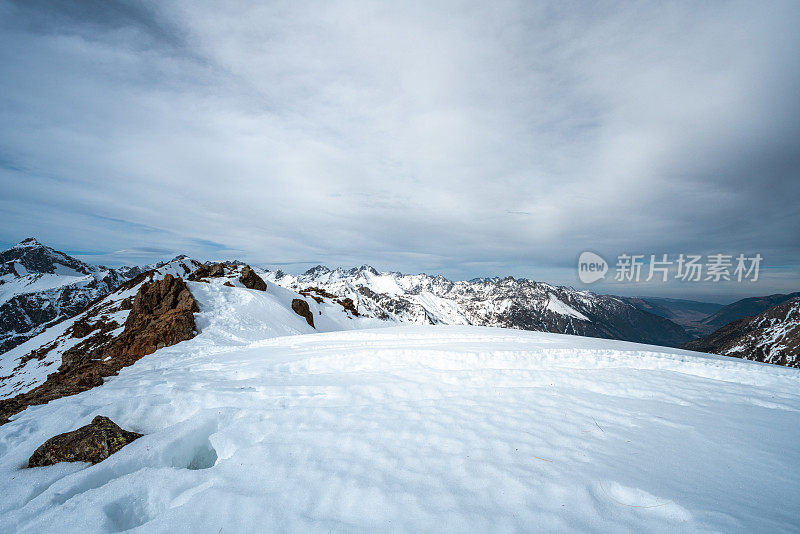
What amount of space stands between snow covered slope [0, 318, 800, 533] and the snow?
27 mm

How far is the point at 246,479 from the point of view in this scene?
12.6ft

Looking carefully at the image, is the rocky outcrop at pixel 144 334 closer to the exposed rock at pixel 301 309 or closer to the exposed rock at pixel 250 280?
the exposed rock at pixel 250 280

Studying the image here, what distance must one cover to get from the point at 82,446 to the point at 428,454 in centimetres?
582

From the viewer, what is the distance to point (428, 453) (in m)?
4.59

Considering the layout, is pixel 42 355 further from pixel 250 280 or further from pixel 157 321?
pixel 157 321

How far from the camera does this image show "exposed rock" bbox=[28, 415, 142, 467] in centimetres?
473

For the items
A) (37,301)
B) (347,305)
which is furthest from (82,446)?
(37,301)

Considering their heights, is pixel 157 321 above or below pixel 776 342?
below

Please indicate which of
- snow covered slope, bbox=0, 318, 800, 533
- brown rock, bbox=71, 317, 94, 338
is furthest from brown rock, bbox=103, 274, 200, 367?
brown rock, bbox=71, 317, 94, 338

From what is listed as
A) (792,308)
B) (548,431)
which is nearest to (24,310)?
(548,431)

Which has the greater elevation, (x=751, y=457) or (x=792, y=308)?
(x=792, y=308)

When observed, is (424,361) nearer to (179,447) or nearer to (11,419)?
(179,447)

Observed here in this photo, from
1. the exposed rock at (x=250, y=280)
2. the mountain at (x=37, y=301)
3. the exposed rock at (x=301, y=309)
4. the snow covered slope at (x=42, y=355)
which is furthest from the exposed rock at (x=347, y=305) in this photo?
the mountain at (x=37, y=301)

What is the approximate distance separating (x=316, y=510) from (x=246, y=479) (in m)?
1.19
